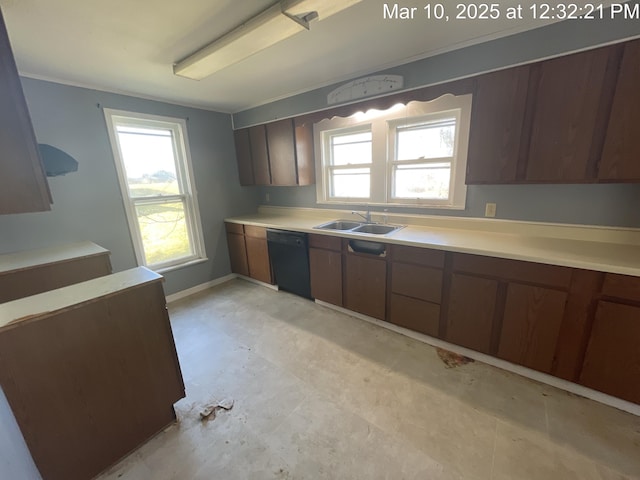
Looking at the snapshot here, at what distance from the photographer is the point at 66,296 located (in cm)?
125

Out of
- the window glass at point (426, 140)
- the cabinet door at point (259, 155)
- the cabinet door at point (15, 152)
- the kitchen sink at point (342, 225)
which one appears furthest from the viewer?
the cabinet door at point (259, 155)

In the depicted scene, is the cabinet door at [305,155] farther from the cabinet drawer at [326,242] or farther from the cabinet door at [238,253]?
the cabinet door at [238,253]

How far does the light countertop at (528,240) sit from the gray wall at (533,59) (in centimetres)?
7

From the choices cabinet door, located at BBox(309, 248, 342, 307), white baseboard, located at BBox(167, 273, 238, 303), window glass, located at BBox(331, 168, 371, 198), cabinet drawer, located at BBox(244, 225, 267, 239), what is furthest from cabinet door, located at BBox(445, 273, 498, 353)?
white baseboard, located at BBox(167, 273, 238, 303)

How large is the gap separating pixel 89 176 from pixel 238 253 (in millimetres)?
1806

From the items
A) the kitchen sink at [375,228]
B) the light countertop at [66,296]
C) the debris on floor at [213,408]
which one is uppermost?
the light countertop at [66,296]

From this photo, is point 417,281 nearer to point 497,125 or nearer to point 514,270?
point 514,270

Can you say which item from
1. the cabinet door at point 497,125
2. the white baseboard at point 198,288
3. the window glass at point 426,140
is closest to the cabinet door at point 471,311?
the cabinet door at point 497,125

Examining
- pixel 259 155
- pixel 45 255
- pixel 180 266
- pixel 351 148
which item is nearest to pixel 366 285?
pixel 351 148

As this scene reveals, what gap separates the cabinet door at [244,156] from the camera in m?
3.62

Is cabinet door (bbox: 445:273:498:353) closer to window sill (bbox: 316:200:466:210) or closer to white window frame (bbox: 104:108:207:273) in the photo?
window sill (bbox: 316:200:466:210)

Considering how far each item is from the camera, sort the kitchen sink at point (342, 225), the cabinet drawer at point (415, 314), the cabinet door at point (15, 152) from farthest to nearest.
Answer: the kitchen sink at point (342, 225), the cabinet drawer at point (415, 314), the cabinet door at point (15, 152)

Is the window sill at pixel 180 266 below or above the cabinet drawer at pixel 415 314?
above

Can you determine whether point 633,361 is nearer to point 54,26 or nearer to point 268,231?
point 268,231
